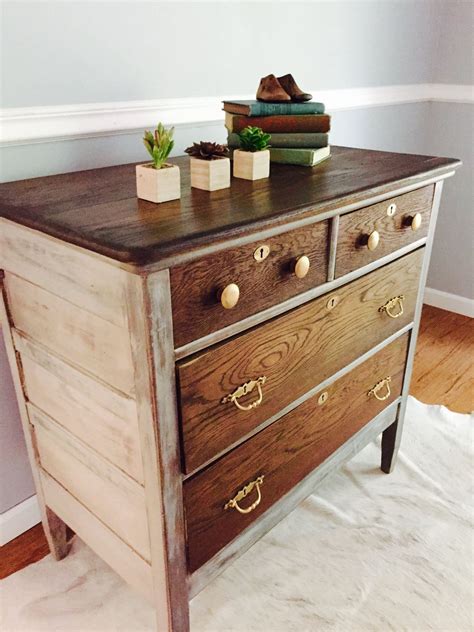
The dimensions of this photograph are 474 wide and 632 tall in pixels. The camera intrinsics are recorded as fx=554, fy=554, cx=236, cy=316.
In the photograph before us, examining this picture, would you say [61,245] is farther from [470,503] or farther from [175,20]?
[470,503]

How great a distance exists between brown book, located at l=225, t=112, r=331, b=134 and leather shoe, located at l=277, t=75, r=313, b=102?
6 cm

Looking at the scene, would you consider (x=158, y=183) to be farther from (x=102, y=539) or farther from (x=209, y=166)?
(x=102, y=539)

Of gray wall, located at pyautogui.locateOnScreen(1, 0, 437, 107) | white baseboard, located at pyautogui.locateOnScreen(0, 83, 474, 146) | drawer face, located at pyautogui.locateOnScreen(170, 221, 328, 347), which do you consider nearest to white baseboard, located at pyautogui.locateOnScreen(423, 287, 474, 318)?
gray wall, located at pyautogui.locateOnScreen(1, 0, 437, 107)

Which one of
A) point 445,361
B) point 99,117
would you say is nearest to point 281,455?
point 99,117

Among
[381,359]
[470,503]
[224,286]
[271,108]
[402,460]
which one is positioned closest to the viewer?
[224,286]

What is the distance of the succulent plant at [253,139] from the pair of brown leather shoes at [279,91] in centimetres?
17

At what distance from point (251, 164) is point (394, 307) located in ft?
1.77

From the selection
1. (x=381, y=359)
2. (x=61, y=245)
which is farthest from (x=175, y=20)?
(x=381, y=359)

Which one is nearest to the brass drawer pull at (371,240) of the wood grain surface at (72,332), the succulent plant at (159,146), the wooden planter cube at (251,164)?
the wooden planter cube at (251,164)

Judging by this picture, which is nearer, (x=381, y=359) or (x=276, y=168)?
(x=276, y=168)

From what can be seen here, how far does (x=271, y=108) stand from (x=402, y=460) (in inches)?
45.0

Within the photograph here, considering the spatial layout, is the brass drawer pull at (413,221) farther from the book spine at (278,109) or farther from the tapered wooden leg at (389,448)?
the tapered wooden leg at (389,448)

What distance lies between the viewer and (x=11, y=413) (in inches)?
52.6

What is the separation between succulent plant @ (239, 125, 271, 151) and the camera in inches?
41.6
